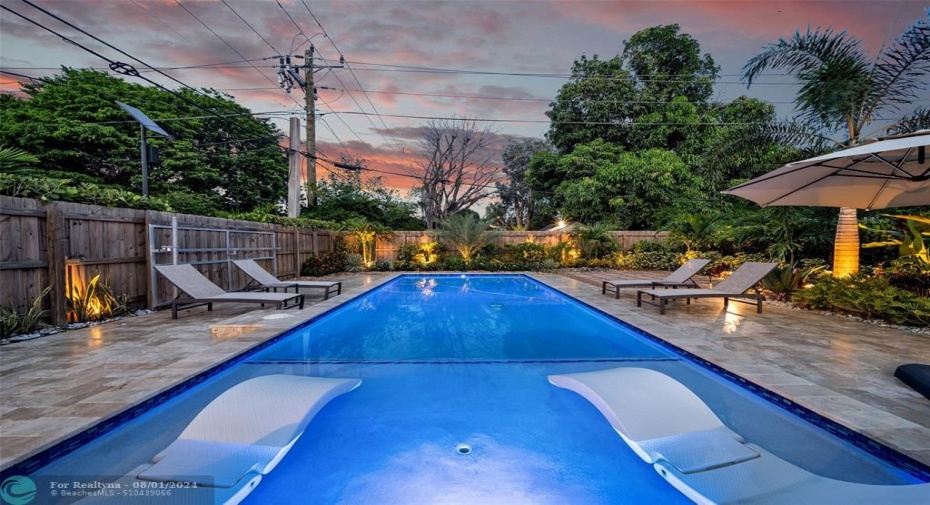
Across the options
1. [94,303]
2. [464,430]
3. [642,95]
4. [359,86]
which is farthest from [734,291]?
[642,95]

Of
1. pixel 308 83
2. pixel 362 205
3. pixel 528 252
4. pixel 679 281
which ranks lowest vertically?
pixel 679 281

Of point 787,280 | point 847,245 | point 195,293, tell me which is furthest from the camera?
point 787,280

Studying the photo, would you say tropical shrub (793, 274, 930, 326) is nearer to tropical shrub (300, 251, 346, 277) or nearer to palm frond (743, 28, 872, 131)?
palm frond (743, 28, 872, 131)

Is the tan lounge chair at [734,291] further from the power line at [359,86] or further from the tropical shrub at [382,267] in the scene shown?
the power line at [359,86]

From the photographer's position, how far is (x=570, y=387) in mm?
3414

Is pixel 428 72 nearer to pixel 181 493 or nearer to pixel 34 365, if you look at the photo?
pixel 34 365

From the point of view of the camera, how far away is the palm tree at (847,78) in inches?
268

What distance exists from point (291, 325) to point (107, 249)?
3.04 meters

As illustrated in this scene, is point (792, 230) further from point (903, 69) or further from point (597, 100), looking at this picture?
point (597, 100)

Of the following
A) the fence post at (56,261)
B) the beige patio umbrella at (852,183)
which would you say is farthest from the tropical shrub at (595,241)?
the fence post at (56,261)

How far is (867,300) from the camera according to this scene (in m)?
5.64

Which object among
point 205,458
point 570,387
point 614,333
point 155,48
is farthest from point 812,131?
point 155,48

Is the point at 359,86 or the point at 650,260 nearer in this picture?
the point at 650,260

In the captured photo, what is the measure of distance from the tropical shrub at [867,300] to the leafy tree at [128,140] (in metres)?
17.5
